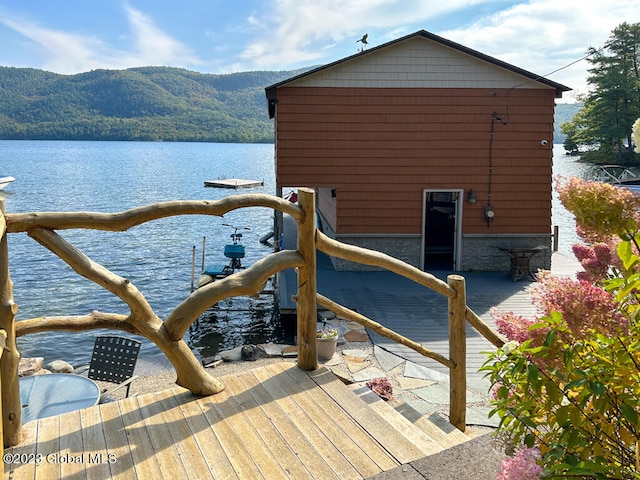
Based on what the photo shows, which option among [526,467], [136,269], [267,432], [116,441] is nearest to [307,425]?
[267,432]

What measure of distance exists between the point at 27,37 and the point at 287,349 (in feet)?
314

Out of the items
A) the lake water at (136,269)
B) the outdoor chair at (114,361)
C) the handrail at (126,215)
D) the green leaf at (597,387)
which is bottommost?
the lake water at (136,269)

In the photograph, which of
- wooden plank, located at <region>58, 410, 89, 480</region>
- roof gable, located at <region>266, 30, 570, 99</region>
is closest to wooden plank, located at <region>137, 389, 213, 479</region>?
wooden plank, located at <region>58, 410, 89, 480</region>

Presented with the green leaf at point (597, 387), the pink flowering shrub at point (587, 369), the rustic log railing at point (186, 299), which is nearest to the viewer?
the green leaf at point (597, 387)

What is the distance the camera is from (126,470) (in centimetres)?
275

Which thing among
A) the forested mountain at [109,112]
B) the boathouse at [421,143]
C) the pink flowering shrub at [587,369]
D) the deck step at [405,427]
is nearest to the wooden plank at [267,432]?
the deck step at [405,427]

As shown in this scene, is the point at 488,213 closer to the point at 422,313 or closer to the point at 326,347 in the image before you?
the point at 422,313

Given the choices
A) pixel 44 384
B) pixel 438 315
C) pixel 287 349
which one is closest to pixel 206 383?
pixel 44 384

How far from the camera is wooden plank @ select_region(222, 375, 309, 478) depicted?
2758 mm

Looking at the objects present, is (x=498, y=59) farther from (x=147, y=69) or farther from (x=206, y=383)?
(x=147, y=69)

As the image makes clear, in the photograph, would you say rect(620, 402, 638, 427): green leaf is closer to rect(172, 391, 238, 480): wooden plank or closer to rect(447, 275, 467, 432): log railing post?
rect(172, 391, 238, 480): wooden plank

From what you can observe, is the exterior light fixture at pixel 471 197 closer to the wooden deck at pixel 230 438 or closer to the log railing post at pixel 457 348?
the log railing post at pixel 457 348

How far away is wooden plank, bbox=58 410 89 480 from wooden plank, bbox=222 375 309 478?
0.91 metres

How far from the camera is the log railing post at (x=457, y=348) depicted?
3.97 meters
